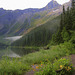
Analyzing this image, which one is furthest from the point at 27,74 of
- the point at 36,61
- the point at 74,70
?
the point at 36,61

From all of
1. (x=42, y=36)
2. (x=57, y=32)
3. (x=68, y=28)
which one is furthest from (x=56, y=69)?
(x=42, y=36)

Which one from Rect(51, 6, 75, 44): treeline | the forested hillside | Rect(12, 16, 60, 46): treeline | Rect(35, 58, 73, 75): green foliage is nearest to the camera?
Rect(35, 58, 73, 75): green foliage

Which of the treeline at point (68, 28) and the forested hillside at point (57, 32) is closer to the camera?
the treeline at point (68, 28)

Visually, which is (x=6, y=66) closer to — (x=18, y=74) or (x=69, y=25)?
(x=18, y=74)

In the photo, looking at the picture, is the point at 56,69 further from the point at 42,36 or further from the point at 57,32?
the point at 42,36

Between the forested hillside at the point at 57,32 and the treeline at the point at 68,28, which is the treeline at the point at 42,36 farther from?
the treeline at the point at 68,28

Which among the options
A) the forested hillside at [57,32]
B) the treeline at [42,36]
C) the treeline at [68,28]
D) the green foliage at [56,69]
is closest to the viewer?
the green foliage at [56,69]

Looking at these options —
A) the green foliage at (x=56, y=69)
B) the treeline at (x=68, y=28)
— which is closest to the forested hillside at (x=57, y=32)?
the treeline at (x=68, y=28)

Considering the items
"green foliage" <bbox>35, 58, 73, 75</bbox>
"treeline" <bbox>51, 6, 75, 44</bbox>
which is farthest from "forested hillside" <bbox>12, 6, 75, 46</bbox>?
"green foliage" <bbox>35, 58, 73, 75</bbox>

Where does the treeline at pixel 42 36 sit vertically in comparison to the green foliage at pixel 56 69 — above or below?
below

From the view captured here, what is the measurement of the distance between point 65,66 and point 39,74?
4.25ft

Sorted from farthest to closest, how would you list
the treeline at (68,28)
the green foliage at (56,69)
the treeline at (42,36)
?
the treeline at (42,36), the treeline at (68,28), the green foliage at (56,69)

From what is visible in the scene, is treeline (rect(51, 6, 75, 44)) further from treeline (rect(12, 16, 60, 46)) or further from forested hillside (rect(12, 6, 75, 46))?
treeline (rect(12, 16, 60, 46))

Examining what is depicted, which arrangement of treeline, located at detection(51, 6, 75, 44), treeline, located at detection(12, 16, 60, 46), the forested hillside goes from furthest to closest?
treeline, located at detection(12, 16, 60, 46), the forested hillside, treeline, located at detection(51, 6, 75, 44)
